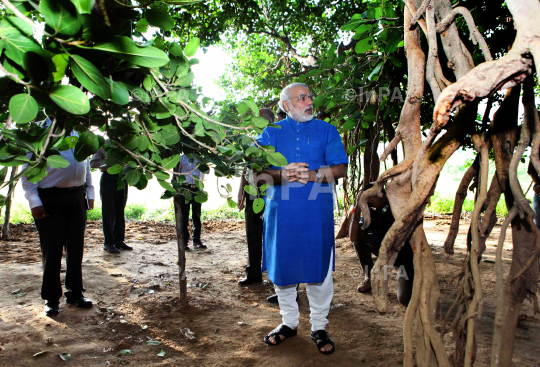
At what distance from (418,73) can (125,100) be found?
111 centimetres

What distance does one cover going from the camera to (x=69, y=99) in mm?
740

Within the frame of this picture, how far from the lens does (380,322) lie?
8.97 feet

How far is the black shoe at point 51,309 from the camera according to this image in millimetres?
2730

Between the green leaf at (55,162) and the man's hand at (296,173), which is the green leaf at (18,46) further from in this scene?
the man's hand at (296,173)

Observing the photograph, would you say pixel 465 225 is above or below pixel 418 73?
below

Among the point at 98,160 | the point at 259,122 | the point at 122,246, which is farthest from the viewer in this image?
the point at 122,246

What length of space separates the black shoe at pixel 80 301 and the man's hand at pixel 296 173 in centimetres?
208

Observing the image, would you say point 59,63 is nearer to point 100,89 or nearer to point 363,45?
point 100,89

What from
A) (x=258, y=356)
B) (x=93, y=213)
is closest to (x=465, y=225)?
(x=258, y=356)

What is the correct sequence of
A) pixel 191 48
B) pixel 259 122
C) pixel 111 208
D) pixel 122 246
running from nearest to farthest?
1. pixel 191 48
2. pixel 259 122
3. pixel 111 208
4. pixel 122 246

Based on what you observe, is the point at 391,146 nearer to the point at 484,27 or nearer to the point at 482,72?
the point at 482,72

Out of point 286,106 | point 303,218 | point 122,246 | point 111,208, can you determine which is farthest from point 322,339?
point 122,246

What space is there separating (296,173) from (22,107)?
172 centimetres

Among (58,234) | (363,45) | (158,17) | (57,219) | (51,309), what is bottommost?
(51,309)
